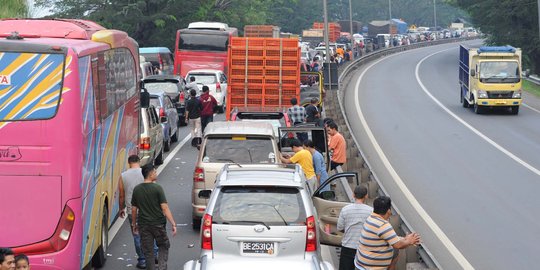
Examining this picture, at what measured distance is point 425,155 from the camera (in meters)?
33.1

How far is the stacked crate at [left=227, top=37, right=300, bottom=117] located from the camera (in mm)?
32062

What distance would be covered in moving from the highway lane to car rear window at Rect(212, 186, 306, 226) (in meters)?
5.19

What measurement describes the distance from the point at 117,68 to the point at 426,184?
11126 mm

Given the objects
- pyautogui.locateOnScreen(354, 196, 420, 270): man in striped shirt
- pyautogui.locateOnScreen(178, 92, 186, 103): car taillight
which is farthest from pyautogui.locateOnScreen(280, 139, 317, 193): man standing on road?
pyautogui.locateOnScreen(178, 92, 186, 103): car taillight

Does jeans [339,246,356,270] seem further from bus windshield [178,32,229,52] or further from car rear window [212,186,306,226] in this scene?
bus windshield [178,32,229,52]

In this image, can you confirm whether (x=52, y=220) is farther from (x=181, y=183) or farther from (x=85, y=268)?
(x=181, y=183)

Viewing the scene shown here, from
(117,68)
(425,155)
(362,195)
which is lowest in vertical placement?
(425,155)

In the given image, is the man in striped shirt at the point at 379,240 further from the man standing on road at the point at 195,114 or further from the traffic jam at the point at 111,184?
the man standing on road at the point at 195,114

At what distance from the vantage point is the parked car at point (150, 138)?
24.6 metres

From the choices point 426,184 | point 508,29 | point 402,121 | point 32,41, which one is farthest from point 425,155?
point 508,29

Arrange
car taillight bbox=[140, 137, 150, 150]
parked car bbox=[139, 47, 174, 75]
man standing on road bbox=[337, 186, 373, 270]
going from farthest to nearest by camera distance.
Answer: parked car bbox=[139, 47, 174, 75]
car taillight bbox=[140, 137, 150, 150]
man standing on road bbox=[337, 186, 373, 270]

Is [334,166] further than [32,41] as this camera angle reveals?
Yes

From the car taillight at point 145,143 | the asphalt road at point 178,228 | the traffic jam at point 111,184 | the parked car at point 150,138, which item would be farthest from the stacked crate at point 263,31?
the traffic jam at point 111,184

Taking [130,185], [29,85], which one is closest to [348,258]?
[130,185]
